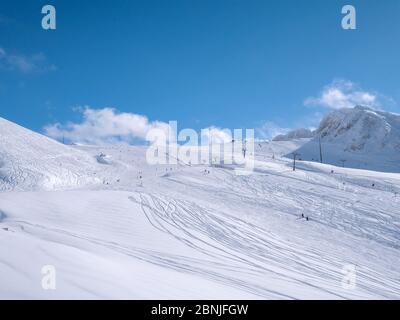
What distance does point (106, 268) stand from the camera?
21.7 feet

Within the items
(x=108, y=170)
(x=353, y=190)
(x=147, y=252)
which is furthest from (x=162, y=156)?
(x=147, y=252)

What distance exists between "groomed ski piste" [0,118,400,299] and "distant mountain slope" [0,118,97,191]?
0.65ft

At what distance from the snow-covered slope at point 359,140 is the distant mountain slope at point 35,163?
38.7 metres

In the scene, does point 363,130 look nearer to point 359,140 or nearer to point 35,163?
point 359,140

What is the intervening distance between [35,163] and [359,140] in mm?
61861

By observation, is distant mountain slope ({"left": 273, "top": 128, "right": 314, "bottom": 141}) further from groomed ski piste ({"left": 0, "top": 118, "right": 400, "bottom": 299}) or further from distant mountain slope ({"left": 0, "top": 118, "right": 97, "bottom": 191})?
distant mountain slope ({"left": 0, "top": 118, "right": 97, "bottom": 191})

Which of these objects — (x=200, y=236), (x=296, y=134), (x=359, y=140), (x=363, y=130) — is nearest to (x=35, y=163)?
(x=200, y=236)

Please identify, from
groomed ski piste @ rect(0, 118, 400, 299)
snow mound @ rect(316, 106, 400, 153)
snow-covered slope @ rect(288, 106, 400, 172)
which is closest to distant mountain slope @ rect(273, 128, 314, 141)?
snow-covered slope @ rect(288, 106, 400, 172)

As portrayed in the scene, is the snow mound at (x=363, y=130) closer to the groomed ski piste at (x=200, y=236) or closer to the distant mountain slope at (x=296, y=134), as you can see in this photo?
the distant mountain slope at (x=296, y=134)

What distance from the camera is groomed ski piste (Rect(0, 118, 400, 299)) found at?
6.37 metres

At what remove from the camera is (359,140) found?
6538cm

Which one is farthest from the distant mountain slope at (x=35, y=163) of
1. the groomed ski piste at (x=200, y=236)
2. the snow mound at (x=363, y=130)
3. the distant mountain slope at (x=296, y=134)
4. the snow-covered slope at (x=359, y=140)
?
the distant mountain slope at (x=296, y=134)
